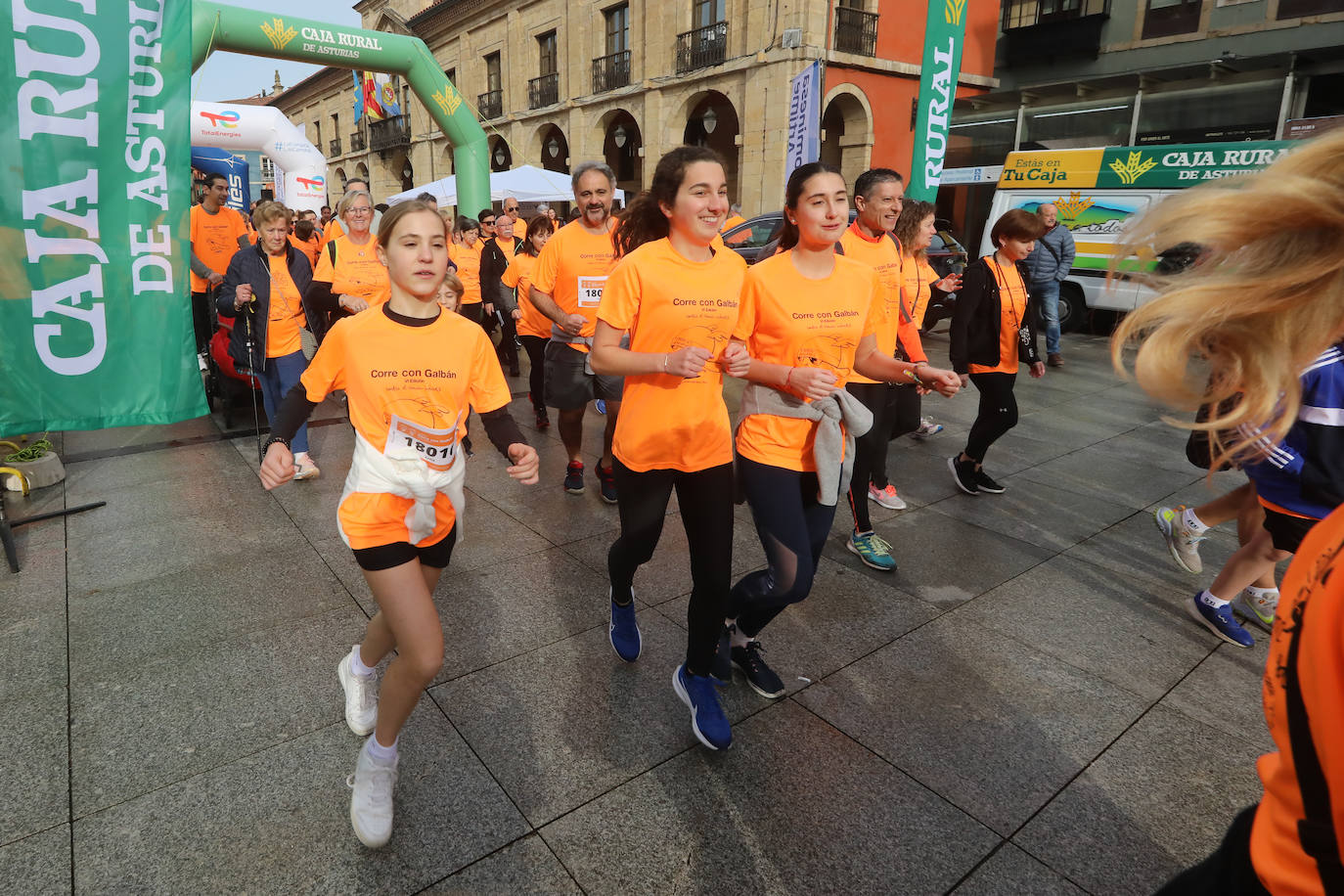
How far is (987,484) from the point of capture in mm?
5469

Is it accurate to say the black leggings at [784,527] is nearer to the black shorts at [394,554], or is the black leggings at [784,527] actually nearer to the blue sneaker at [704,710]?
the blue sneaker at [704,710]

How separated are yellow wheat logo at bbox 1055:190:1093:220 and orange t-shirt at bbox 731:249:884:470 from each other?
11.6 meters

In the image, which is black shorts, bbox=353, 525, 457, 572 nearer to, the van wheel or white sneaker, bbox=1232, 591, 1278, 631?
white sneaker, bbox=1232, 591, 1278, 631

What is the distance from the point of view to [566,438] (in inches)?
213

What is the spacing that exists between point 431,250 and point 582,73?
2657 centimetres

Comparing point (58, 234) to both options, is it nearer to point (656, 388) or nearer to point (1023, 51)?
point (656, 388)

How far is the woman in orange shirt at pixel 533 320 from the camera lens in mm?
5957

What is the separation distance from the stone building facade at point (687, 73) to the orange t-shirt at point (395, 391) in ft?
61.4

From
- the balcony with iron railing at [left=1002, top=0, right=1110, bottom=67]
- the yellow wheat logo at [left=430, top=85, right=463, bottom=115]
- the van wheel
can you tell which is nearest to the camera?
the van wheel

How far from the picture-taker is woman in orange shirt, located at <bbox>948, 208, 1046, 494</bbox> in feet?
16.0

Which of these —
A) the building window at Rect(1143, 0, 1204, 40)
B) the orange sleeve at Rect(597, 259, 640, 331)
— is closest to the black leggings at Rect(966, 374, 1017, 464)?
the orange sleeve at Rect(597, 259, 640, 331)

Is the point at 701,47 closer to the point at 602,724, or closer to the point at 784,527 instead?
the point at 784,527

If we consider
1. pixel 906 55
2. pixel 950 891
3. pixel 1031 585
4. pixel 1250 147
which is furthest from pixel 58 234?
pixel 906 55

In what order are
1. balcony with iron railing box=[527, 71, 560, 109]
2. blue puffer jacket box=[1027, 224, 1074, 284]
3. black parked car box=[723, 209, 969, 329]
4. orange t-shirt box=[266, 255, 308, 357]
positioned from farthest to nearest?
balcony with iron railing box=[527, 71, 560, 109] < black parked car box=[723, 209, 969, 329] < blue puffer jacket box=[1027, 224, 1074, 284] < orange t-shirt box=[266, 255, 308, 357]
